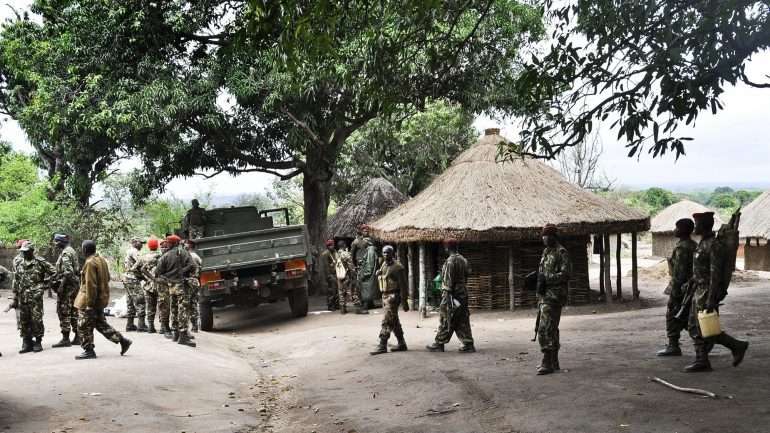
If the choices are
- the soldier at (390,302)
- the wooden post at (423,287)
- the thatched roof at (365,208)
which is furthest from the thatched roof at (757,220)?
the soldier at (390,302)

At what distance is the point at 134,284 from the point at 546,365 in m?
8.26

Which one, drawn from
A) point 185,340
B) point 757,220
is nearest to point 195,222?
point 185,340

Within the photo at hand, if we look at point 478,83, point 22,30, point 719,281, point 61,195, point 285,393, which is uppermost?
point 22,30

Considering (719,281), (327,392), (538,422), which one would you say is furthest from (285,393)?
(719,281)

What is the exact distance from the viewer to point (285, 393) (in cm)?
1005

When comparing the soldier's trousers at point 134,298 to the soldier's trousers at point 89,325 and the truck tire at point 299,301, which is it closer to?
the soldier's trousers at point 89,325

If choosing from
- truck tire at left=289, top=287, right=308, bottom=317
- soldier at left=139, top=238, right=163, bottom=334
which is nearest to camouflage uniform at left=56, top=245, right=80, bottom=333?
soldier at left=139, top=238, right=163, bottom=334

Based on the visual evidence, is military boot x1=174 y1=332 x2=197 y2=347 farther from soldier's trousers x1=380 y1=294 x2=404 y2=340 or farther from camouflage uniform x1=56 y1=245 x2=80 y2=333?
soldier's trousers x1=380 y1=294 x2=404 y2=340

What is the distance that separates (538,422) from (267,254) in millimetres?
9984

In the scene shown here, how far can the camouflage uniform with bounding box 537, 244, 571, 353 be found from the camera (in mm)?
8953

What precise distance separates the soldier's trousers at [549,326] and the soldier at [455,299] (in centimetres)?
205

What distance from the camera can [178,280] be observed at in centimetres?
1307

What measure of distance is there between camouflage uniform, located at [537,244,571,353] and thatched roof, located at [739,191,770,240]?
20.7 m

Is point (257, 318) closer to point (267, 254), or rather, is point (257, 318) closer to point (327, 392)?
point (267, 254)
